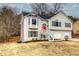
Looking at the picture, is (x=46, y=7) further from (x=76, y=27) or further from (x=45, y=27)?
(x=76, y=27)

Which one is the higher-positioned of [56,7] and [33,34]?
[56,7]

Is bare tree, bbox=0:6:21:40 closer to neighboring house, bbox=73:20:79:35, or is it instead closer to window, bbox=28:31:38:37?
window, bbox=28:31:38:37

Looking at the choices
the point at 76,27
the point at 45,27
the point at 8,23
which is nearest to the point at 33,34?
the point at 45,27

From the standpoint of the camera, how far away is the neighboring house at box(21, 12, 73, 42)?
179 cm

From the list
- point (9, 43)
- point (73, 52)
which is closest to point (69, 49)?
point (73, 52)

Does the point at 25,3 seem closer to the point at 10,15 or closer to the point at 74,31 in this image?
the point at 10,15

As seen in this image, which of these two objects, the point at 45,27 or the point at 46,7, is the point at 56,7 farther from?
the point at 45,27

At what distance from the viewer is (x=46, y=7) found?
179 centimetres

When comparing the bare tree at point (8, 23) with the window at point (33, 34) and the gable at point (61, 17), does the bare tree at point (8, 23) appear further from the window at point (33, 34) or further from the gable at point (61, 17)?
the gable at point (61, 17)

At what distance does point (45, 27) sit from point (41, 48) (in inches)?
7.9

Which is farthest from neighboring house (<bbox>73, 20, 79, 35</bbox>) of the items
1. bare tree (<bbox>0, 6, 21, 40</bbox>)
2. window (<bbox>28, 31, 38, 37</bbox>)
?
bare tree (<bbox>0, 6, 21, 40</bbox>)

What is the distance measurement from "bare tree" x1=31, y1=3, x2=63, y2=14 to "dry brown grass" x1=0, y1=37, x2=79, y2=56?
30 centimetres

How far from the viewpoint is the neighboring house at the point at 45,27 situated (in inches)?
70.5

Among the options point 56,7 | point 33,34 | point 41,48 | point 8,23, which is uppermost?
point 56,7
